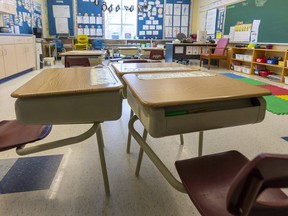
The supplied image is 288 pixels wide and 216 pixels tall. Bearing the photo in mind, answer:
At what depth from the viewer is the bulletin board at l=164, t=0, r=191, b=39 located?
9.74m

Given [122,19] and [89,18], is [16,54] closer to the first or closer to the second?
[89,18]

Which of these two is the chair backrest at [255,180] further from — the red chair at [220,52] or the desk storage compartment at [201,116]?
the red chair at [220,52]

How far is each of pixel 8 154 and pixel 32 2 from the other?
760cm

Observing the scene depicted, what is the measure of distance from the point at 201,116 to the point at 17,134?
1085mm

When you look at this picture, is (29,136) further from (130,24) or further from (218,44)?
(130,24)

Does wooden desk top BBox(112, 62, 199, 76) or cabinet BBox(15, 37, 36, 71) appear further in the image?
cabinet BBox(15, 37, 36, 71)

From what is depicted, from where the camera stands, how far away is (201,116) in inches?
36.3

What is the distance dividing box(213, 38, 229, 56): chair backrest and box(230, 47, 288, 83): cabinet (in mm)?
290

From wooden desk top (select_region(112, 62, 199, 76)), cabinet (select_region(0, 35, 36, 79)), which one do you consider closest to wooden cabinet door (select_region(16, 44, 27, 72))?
cabinet (select_region(0, 35, 36, 79))

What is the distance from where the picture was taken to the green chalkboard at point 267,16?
5.20m

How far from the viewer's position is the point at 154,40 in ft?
32.4

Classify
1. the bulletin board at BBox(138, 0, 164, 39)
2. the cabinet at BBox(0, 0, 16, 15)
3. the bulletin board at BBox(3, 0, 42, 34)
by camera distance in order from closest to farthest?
the cabinet at BBox(0, 0, 16, 15) < the bulletin board at BBox(3, 0, 42, 34) < the bulletin board at BBox(138, 0, 164, 39)

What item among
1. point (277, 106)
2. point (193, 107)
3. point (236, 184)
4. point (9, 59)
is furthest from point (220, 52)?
point (236, 184)

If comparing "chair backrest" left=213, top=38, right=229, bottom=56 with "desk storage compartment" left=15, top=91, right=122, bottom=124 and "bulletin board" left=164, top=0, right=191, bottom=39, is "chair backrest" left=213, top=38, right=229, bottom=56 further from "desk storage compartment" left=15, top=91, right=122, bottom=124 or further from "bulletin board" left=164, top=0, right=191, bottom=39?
"desk storage compartment" left=15, top=91, right=122, bottom=124
